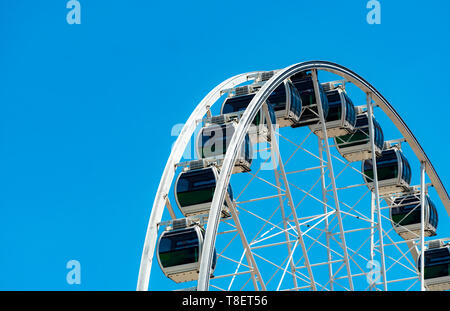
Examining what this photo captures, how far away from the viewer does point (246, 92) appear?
116 ft

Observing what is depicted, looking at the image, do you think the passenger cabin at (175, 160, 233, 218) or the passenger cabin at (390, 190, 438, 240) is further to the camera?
the passenger cabin at (390, 190, 438, 240)

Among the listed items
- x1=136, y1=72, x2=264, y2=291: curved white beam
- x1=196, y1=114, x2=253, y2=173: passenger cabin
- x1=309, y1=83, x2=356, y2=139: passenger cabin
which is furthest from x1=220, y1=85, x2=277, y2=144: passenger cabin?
x1=309, y1=83, x2=356, y2=139: passenger cabin

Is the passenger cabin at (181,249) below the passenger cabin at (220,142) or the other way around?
below

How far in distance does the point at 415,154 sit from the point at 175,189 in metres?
13.9

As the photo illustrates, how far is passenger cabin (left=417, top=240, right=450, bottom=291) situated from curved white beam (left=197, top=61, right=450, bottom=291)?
1.64m

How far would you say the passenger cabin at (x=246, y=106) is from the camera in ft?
116

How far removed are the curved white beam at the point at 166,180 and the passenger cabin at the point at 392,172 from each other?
12.5 meters

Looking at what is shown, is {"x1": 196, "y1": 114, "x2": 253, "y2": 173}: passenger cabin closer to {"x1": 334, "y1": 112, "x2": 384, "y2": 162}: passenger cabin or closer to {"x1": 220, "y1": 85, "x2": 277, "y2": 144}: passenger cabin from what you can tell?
{"x1": 220, "y1": 85, "x2": 277, "y2": 144}: passenger cabin

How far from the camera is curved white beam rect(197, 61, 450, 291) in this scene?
28.6 metres

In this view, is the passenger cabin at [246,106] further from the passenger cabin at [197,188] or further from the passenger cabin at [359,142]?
the passenger cabin at [359,142]

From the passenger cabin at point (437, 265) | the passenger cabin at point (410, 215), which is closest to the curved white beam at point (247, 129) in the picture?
the passenger cabin at point (437, 265)

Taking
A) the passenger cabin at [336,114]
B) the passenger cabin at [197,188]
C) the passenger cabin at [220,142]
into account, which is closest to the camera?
the passenger cabin at [197,188]
